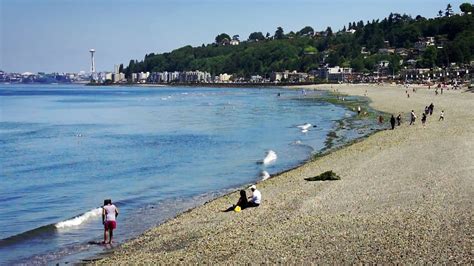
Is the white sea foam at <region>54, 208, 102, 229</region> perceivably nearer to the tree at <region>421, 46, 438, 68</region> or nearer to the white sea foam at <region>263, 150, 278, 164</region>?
the white sea foam at <region>263, 150, 278, 164</region>

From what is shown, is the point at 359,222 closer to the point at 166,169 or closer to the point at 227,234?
the point at 227,234

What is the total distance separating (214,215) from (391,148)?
14.1m

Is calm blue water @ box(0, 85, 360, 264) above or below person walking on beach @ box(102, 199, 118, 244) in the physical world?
below

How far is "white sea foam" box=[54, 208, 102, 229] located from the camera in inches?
720

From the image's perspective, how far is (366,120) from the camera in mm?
53250

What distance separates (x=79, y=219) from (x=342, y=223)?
8.32 m

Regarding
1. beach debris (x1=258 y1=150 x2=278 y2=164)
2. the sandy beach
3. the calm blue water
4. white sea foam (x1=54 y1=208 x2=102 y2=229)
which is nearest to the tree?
the calm blue water

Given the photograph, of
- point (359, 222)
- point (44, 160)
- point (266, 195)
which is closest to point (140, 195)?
point (266, 195)

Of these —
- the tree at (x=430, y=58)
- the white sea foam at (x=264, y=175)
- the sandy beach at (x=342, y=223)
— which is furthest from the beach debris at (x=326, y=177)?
the tree at (x=430, y=58)

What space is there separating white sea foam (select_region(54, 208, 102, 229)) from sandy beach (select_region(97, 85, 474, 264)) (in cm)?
196

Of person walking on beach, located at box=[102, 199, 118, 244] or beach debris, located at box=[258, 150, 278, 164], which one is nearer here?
person walking on beach, located at box=[102, 199, 118, 244]

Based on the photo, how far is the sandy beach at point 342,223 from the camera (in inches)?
468

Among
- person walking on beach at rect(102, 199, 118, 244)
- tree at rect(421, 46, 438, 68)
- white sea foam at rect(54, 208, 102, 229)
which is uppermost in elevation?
tree at rect(421, 46, 438, 68)

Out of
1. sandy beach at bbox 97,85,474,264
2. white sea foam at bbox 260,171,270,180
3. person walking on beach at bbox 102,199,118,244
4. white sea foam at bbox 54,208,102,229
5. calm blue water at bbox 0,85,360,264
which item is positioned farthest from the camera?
white sea foam at bbox 260,171,270,180
